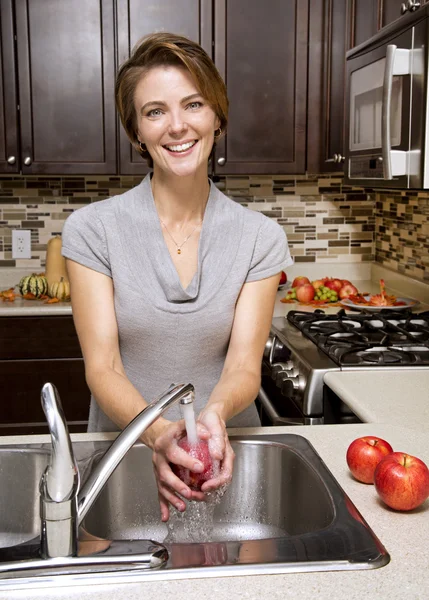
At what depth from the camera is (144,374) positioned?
1.63m

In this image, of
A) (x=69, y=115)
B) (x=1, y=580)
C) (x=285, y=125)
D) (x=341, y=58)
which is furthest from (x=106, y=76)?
(x=1, y=580)

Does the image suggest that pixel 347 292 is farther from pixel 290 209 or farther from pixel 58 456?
pixel 58 456

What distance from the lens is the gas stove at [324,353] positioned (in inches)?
81.0

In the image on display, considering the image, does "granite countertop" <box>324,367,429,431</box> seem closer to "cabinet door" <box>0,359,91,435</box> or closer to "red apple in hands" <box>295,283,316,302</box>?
"red apple in hands" <box>295,283,316,302</box>

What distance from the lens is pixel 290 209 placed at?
12.1 ft

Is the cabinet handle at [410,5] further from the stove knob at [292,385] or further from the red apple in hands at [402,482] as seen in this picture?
the red apple in hands at [402,482]

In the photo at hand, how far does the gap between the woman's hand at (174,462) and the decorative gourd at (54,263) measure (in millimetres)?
2185

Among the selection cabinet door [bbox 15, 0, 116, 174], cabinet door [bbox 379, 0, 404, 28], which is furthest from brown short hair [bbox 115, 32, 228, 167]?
cabinet door [bbox 15, 0, 116, 174]

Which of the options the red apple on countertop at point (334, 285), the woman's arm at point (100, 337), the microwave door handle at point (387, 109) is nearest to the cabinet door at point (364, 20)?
the microwave door handle at point (387, 109)

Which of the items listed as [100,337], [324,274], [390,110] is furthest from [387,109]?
[324,274]

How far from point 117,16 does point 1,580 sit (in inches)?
105

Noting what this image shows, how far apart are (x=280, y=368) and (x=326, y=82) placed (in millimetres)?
1449

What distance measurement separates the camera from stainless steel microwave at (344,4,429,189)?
6.62ft

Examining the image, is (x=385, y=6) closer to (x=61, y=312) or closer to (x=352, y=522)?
(x=61, y=312)
